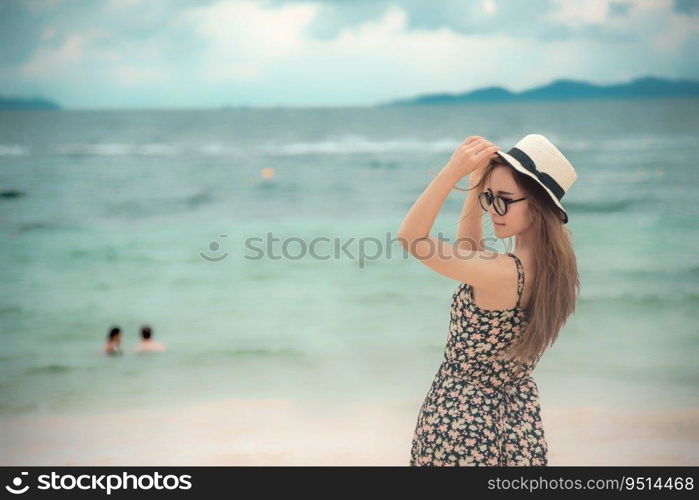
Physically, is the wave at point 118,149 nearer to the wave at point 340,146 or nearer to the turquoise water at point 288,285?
the wave at point 340,146

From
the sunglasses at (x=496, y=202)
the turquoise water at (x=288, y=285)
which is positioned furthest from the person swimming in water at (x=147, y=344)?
the sunglasses at (x=496, y=202)

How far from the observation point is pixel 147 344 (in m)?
4.96

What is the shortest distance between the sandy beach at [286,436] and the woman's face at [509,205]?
195cm

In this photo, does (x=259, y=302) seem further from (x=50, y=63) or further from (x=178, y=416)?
(x=50, y=63)

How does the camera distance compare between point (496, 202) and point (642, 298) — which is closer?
point (496, 202)

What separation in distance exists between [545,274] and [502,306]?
10 cm

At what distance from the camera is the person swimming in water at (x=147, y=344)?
486 centimetres

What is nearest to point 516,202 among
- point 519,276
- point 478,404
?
point 519,276

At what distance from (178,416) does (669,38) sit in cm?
649

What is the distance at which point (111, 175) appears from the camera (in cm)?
1390

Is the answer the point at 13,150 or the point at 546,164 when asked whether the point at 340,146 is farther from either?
the point at 546,164

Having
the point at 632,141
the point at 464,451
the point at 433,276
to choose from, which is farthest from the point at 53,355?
the point at 632,141

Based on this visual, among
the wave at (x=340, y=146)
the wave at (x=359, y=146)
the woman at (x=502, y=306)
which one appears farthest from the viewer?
the wave at (x=359, y=146)

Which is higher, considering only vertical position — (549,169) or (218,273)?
(218,273)
